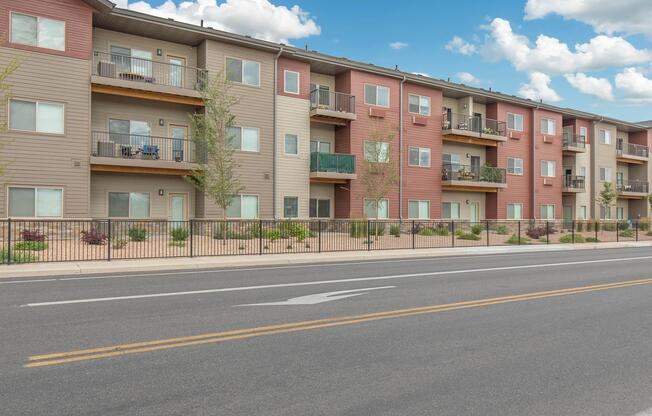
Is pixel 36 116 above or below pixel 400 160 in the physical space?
above

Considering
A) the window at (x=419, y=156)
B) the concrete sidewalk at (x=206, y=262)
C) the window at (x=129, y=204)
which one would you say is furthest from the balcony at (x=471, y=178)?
the window at (x=129, y=204)

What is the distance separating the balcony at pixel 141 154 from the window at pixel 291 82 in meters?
6.53

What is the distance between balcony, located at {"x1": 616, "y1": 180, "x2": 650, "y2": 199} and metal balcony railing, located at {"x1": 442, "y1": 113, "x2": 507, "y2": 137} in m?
17.7

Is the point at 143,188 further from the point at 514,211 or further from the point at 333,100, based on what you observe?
the point at 514,211

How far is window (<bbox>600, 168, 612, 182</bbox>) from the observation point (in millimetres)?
45719

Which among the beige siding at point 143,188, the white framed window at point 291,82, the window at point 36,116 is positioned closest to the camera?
the window at point 36,116

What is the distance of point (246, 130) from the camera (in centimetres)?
2711

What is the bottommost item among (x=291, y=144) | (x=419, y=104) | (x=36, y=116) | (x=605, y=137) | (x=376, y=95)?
(x=291, y=144)

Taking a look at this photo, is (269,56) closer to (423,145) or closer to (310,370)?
(423,145)

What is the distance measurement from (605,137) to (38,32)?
45.9 m

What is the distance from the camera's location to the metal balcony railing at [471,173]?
34.7 meters

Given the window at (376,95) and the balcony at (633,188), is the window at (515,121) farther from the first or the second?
the balcony at (633,188)

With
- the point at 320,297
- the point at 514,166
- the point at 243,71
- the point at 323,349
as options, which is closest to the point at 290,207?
the point at 243,71

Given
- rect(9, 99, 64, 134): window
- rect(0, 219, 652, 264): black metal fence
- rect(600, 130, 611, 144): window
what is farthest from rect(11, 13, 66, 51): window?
rect(600, 130, 611, 144): window
